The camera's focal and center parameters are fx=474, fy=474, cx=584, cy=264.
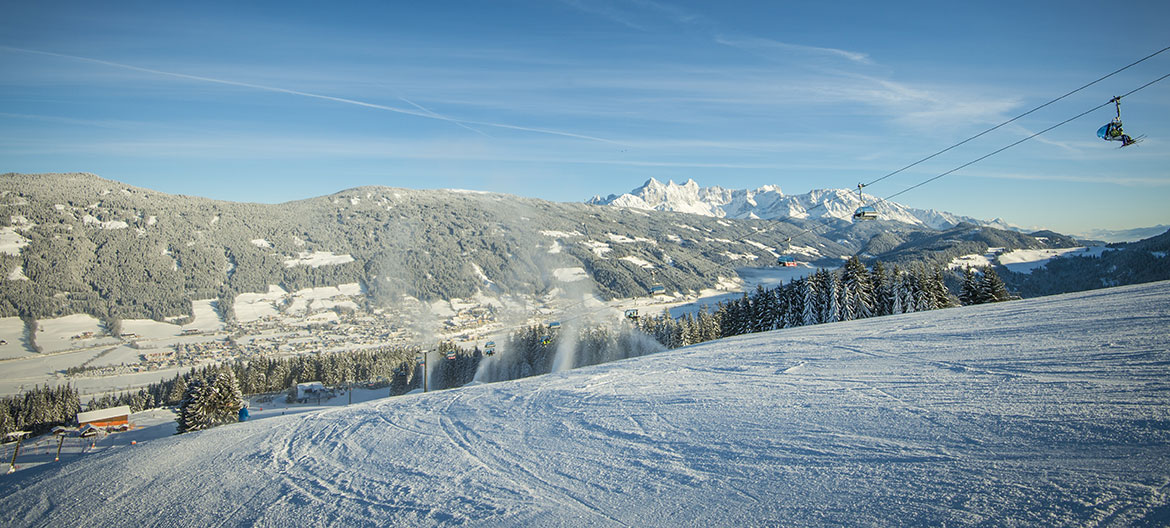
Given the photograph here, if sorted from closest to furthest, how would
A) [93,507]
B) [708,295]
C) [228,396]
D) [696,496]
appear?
[696,496]
[93,507]
[228,396]
[708,295]

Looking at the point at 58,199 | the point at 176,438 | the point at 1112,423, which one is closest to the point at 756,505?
the point at 1112,423

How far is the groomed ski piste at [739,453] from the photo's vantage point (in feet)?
15.0

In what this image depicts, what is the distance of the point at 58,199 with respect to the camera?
19750cm

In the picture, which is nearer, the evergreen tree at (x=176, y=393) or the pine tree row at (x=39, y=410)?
the pine tree row at (x=39, y=410)

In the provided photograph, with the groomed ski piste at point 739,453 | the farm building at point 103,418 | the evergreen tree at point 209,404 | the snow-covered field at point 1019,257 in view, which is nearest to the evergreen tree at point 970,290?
the groomed ski piste at point 739,453

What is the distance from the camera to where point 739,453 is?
6230 mm

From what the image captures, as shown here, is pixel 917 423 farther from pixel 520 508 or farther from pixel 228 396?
pixel 228 396

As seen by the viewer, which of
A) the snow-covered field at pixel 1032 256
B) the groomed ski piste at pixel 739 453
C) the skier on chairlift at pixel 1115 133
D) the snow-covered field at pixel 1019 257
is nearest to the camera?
the groomed ski piste at pixel 739 453

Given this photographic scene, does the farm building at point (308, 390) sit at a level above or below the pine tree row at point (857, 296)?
below

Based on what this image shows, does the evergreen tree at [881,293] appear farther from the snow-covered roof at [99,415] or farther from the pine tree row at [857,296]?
the snow-covered roof at [99,415]

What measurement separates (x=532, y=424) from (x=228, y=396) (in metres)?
32.1

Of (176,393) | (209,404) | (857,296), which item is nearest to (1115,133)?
(857,296)

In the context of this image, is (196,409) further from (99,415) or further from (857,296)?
(857,296)

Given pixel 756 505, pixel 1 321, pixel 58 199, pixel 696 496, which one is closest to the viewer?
pixel 756 505
